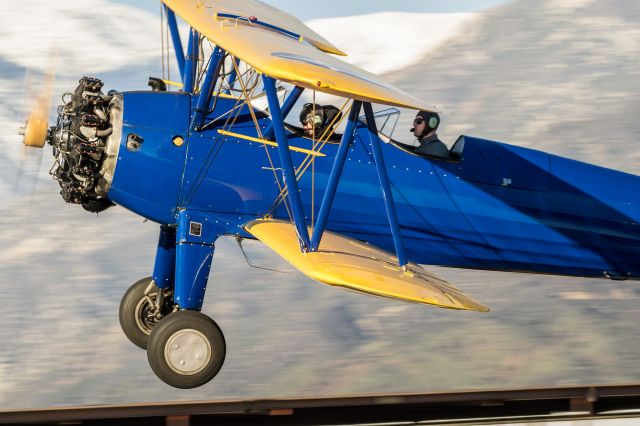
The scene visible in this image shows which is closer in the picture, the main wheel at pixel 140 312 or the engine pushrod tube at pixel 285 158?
the engine pushrod tube at pixel 285 158

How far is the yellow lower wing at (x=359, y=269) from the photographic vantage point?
7578 millimetres

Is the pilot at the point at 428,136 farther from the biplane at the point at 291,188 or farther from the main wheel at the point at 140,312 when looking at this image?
the main wheel at the point at 140,312

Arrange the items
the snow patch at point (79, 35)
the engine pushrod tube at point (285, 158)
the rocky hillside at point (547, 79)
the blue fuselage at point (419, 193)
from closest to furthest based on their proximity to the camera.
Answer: the engine pushrod tube at point (285, 158), the blue fuselage at point (419, 193), the rocky hillside at point (547, 79), the snow patch at point (79, 35)

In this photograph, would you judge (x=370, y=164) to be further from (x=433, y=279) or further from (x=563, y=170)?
(x=563, y=170)

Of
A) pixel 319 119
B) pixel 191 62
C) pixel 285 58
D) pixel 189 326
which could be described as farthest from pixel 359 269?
pixel 191 62

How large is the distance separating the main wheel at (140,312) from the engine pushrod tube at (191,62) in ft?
6.09

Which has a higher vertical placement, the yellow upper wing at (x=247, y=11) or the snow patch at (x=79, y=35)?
the yellow upper wing at (x=247, y=11)

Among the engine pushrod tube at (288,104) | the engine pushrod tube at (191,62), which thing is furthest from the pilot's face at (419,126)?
the engine pushrod tube at (191,62)

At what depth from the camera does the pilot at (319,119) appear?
9.13 m

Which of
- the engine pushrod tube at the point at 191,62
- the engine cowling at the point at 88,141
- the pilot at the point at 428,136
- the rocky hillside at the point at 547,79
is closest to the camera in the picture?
the engine cowling at the point at 88,141

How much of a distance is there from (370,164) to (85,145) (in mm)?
2379

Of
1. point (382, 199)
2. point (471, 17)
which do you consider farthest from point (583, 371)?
point (471, 17)

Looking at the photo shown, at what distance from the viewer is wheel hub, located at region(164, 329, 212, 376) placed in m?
8.36

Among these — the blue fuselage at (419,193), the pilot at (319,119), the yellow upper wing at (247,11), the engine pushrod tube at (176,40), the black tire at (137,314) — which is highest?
the yellow upper wing at (247,11)
